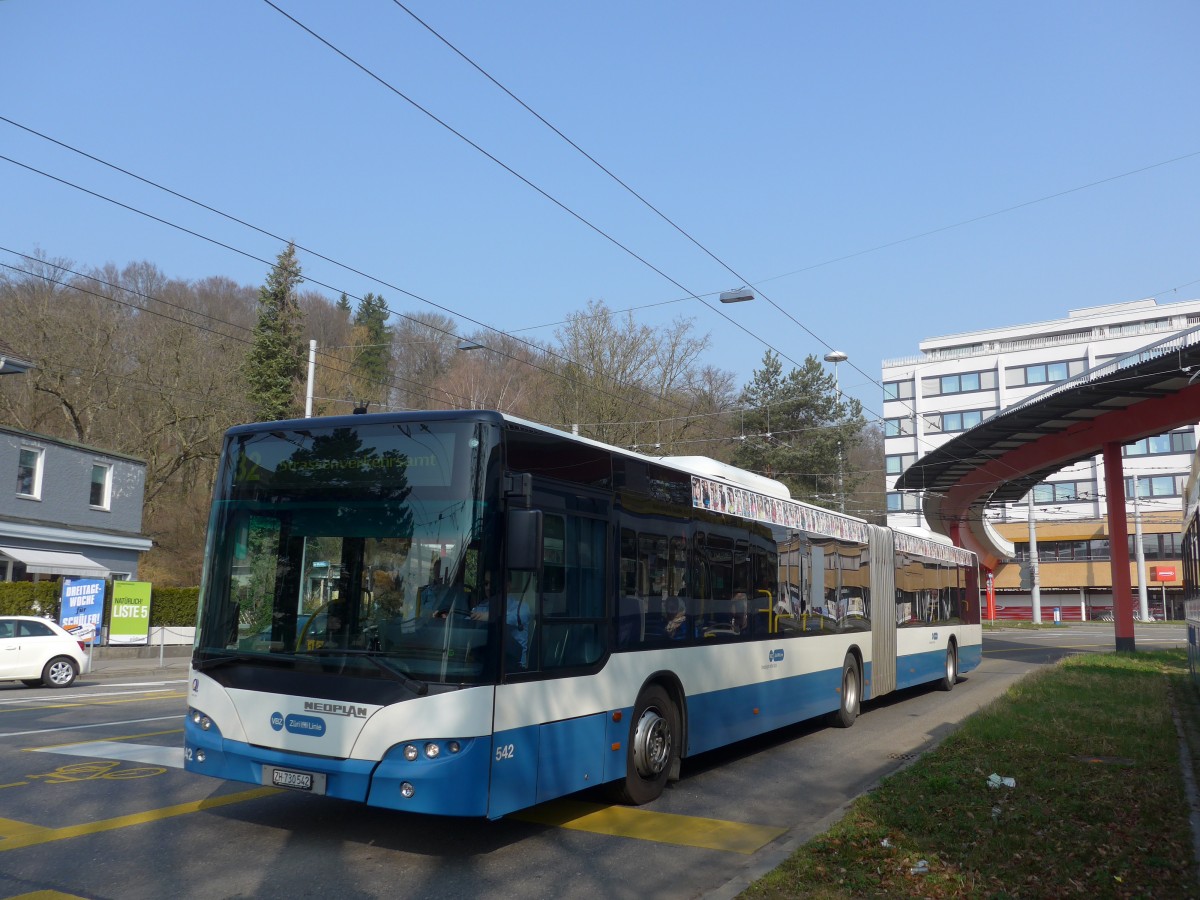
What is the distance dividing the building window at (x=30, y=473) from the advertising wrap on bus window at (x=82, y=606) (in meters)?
6.10

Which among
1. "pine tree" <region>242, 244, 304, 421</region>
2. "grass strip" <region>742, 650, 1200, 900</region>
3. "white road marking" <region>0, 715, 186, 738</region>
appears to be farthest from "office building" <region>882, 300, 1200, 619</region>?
"white road marking" <region>0, 715, 186, 738</region>

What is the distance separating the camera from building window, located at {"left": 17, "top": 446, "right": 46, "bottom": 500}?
107ft

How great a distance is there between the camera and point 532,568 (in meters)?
6.91

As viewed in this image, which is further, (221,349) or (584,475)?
(221,349)

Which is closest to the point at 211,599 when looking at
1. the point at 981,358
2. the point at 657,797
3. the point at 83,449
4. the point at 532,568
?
the point at 532,568

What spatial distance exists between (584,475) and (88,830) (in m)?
4.41

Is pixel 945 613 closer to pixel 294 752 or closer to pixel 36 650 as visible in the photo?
pixel 294 752

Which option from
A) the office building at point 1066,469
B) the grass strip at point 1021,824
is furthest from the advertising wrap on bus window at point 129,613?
the office building at point 1066,469

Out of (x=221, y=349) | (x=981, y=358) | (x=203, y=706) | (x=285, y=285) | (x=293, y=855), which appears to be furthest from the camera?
(x=981, y=358)

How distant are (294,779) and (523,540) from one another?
2209mm

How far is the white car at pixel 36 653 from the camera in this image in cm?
1994

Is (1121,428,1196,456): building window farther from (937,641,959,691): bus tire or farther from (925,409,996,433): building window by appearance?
(937,641,959,691): bus tire

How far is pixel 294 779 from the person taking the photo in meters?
6.86

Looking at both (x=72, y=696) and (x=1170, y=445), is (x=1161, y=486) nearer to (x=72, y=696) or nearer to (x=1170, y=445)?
(x=1170, y=445)
